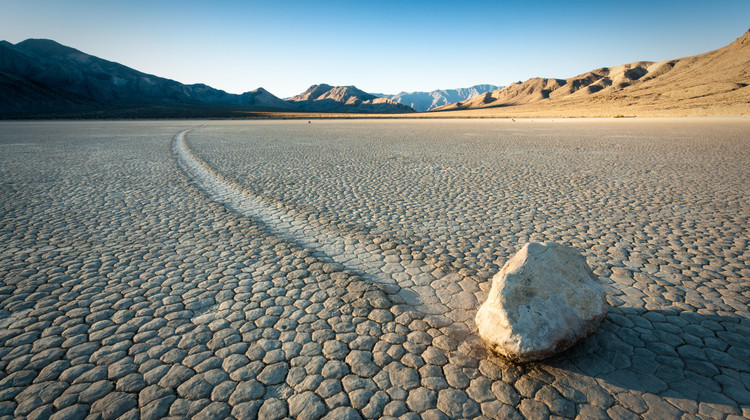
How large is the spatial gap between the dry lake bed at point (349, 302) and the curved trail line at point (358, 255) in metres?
0.04

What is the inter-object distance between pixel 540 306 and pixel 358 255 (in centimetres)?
240

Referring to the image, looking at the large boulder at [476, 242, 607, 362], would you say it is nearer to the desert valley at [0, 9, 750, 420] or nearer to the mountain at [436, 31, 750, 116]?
the desert valley at [0, 9, 750, 420]

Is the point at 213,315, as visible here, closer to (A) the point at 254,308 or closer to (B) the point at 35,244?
(A) the point at 254,308

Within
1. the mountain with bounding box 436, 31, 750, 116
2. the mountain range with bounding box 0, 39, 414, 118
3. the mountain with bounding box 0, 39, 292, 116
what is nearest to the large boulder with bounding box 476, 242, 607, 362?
the mountain with bounding box 436, 31, 750, 116

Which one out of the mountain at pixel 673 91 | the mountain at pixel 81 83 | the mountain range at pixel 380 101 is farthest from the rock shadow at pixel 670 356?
the mountain at pixel 81 83

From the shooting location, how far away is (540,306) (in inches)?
106

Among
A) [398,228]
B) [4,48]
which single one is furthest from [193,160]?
[4,48]

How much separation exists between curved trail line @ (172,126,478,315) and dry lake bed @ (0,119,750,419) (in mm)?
36

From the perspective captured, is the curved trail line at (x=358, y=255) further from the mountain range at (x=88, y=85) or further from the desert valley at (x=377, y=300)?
the mountain range at (x=88, y=85)

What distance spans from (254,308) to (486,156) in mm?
11714

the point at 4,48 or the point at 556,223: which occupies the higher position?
the point at 4,48

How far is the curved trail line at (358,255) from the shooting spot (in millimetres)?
3639

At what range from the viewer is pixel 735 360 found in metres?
2.67

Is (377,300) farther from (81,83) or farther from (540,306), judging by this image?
(81,83)
